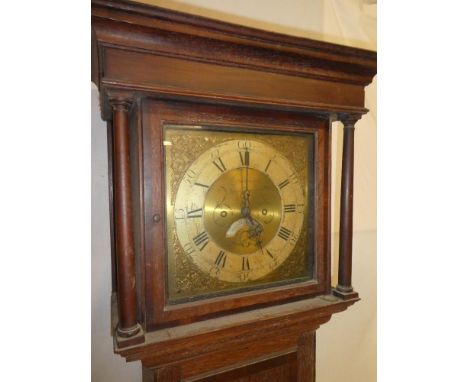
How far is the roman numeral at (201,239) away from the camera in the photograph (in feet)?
2.35

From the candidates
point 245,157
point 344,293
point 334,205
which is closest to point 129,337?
point 245,157

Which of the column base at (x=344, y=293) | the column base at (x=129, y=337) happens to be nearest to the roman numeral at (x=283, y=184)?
the column base at (x=344, y=293)

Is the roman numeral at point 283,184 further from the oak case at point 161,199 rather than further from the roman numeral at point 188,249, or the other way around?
the roman numeral at point 188,249

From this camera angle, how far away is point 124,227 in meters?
0.64

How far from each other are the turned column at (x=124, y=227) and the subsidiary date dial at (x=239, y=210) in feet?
0.39

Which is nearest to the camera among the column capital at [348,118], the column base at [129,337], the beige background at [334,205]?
the column base at [129,337]

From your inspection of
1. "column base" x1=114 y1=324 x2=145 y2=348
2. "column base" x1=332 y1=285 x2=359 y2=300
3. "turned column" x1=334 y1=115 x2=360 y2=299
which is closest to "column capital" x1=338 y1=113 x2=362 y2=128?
"turned column" x1=334 y1=115 x2=360 y2=299

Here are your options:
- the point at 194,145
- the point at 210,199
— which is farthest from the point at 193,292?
the point at 194,145

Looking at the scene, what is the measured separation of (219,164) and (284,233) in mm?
281
